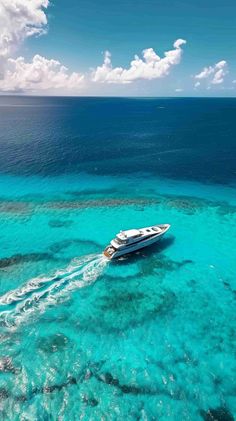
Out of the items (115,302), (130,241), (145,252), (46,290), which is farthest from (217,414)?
(145,252)

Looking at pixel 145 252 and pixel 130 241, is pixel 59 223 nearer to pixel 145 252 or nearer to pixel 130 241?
pixel 130 241

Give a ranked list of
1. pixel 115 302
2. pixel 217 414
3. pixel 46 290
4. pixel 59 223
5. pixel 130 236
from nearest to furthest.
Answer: pixel 217 414, pixel 115 302, pixel 46 290, pixel 130 236, pixel 59 223

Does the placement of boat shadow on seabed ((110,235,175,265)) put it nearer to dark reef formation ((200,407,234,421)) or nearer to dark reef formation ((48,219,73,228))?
dark reef formation ((48,219,73,228))

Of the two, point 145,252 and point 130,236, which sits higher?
point 130,236

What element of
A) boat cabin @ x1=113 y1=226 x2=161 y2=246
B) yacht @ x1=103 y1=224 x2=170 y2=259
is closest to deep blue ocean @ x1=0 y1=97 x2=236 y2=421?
yacht @ x1=103 y1=224 x2=170 y2=259

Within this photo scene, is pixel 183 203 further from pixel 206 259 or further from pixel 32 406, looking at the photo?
pixel 32 406

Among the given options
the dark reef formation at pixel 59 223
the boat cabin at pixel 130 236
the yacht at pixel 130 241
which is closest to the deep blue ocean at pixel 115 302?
the dark reef formation at pixel 59 223

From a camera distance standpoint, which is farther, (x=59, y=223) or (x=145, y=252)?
(x=59, y=223)
